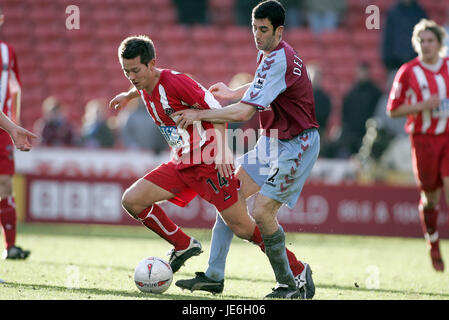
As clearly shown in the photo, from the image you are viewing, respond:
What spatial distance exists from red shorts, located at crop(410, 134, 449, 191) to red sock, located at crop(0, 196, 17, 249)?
3.99 m

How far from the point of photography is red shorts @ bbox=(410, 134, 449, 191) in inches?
309

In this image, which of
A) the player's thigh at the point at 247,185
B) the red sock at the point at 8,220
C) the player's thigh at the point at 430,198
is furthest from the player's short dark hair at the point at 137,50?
the player's thigh at the point at 430,198

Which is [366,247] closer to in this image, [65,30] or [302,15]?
[302,15]

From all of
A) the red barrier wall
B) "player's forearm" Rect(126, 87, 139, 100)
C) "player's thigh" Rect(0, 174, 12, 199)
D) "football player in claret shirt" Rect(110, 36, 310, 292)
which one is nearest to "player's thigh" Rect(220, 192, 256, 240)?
"football player in claret shirt" Rect(110, 36, 310, 292)

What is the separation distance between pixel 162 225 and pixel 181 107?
3.05 ft

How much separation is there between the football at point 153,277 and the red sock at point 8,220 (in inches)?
92.2

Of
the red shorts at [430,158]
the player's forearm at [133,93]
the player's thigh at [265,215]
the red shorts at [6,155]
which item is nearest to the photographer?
the player's thigh at [265,215]

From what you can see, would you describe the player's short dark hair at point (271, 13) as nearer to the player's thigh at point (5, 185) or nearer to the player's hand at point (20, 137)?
the player's hand at point (20, 137)

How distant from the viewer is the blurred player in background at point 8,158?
7.57 meters

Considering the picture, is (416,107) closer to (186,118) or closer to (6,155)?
(186,118)

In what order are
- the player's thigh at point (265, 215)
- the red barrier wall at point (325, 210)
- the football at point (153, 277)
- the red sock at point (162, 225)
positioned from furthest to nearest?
the red barrier wall at point (325, 210)
the red sock at point (162, 225)
the football at point (153, 277)
the player's thigh at point (265, 215)

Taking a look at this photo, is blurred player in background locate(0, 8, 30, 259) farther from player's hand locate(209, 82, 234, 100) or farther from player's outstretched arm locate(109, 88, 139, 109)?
player's hand locate(209, 82, 234, 100)

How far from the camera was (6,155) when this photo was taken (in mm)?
7590

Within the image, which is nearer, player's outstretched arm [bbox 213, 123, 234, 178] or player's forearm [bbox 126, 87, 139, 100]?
player's outstretched arm [bbox 213, 123, 234, 178]
